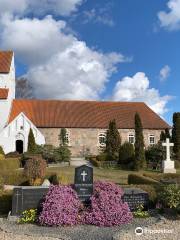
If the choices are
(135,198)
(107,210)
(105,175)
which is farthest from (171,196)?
(105,175)

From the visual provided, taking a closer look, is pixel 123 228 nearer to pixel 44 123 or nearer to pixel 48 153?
pixel 48 153

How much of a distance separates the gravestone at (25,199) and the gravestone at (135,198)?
237 centimetres

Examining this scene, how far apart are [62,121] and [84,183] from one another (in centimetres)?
3406

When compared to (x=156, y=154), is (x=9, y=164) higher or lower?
lower

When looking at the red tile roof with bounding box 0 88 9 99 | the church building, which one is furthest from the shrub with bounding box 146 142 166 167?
the red tile roof with bounding box 0 88 9 99

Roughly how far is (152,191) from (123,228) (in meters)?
2.76

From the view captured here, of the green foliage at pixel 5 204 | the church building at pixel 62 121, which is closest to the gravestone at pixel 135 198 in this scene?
the green foliage at pixel 5 204

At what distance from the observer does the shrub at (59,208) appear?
9898mm

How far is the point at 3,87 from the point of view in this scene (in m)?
45.0

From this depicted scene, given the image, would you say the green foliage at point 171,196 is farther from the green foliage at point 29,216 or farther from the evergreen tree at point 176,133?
the evergreen tree at point 176,133

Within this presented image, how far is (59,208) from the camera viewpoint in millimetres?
10047

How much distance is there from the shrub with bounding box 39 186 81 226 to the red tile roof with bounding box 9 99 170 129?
33855 mm

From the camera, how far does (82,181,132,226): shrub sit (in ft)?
33.0

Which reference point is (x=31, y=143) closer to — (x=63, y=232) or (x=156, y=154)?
(x=156, y=154)
